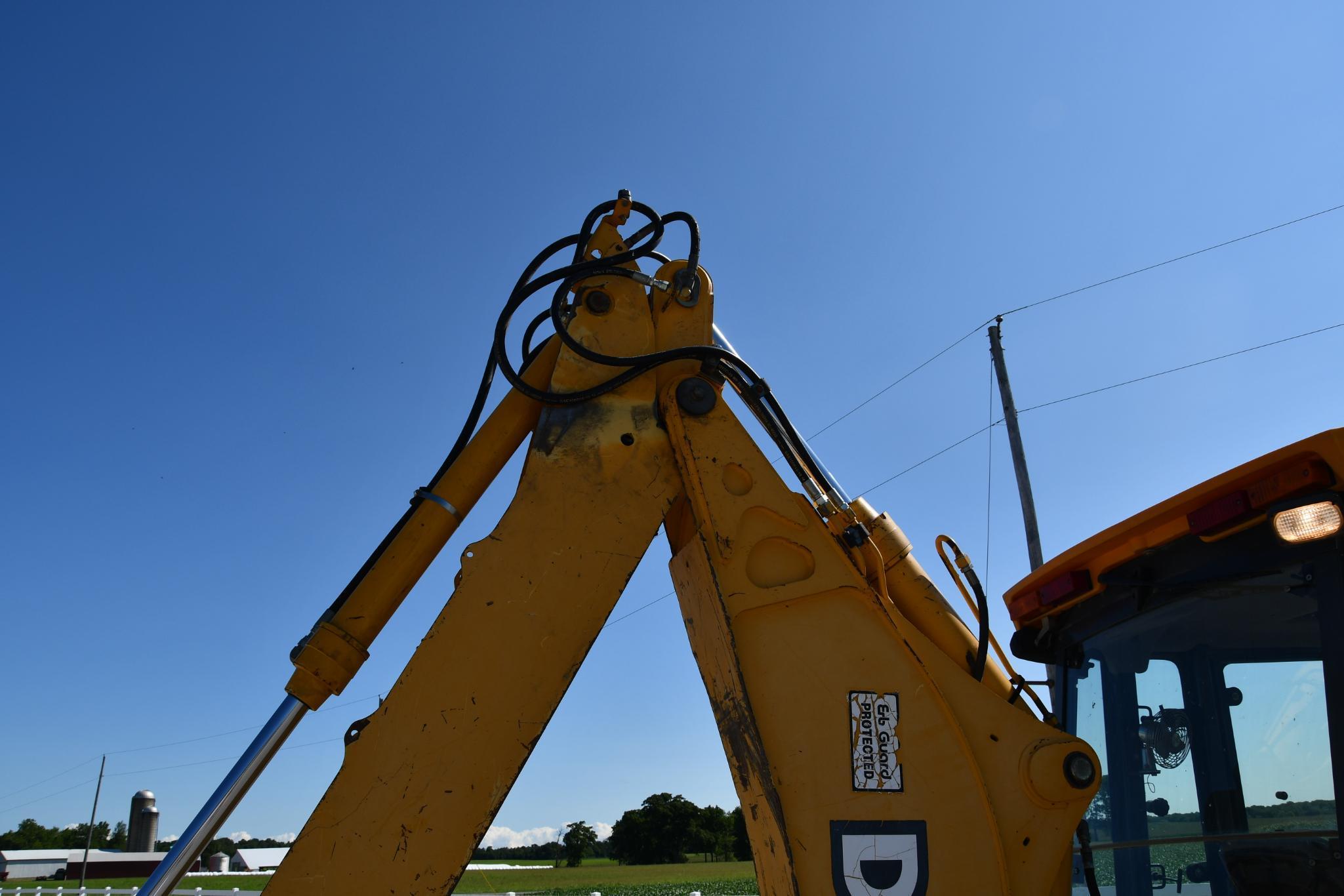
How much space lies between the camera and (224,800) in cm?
264

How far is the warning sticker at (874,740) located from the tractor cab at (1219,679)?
0.89 meters

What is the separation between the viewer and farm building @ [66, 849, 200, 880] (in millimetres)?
67812

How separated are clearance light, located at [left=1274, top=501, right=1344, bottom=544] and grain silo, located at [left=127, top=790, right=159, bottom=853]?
2945 inches

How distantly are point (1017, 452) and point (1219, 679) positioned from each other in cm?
1128

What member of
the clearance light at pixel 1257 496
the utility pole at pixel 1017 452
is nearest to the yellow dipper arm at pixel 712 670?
the clearance light at pixel 1257 496

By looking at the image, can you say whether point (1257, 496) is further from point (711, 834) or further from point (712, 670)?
point (711, 834)

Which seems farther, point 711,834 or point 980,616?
point 711,834

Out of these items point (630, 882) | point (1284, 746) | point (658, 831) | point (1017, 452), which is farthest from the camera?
point (658, 831)

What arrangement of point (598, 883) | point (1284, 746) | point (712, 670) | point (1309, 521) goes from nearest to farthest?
point (1309, 521), point (1284, 746), point (712, 670), point (598, 883)

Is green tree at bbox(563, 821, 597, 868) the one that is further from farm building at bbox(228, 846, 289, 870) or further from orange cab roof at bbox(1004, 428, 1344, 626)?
orange cab roof at bbox(1004, 428, 1344, 626)

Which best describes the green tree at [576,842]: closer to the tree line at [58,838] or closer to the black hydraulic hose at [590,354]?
the tree line at [58,838]

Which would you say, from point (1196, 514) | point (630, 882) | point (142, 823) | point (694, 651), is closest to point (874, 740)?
point (694, 651)

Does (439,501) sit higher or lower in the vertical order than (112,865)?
higher

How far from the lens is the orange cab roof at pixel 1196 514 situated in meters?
2.42
